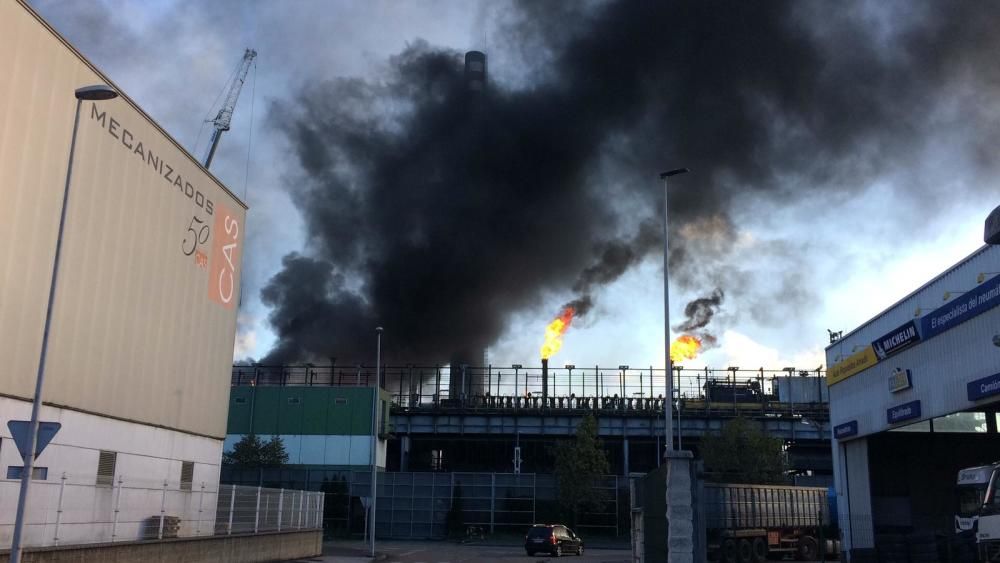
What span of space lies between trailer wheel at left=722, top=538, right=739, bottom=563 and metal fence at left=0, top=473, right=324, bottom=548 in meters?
17.1

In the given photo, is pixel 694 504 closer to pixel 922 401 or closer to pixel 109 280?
pixel 922 401

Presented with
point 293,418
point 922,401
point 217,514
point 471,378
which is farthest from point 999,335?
point 471,378

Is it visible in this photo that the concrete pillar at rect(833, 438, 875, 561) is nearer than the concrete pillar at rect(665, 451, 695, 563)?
No

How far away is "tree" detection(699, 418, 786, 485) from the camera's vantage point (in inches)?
2260

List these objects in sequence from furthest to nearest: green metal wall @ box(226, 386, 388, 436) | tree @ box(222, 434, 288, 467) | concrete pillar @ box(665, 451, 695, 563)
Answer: green metal wall @ box(226, 386, 388, 436) → tree @ box(222, 434, 288, 467) → concrete pillar @ box(665, 451, 695, 563)

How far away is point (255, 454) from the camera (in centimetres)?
6331

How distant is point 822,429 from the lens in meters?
78.4

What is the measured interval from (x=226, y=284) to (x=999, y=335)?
27287 millimetres

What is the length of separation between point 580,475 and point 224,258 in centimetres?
3368

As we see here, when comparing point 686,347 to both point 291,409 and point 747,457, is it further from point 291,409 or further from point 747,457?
point 291,409

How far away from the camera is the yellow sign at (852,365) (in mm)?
33625

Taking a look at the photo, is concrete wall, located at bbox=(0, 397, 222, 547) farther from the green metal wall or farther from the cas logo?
the green metal wall

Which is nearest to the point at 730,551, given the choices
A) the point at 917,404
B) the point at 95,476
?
the point at 917,404

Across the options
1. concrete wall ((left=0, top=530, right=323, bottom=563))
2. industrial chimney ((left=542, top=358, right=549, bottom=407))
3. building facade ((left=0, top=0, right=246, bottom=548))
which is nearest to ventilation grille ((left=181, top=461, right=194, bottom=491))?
building facade ((left=0, top=0, right=246, bottom=548))
